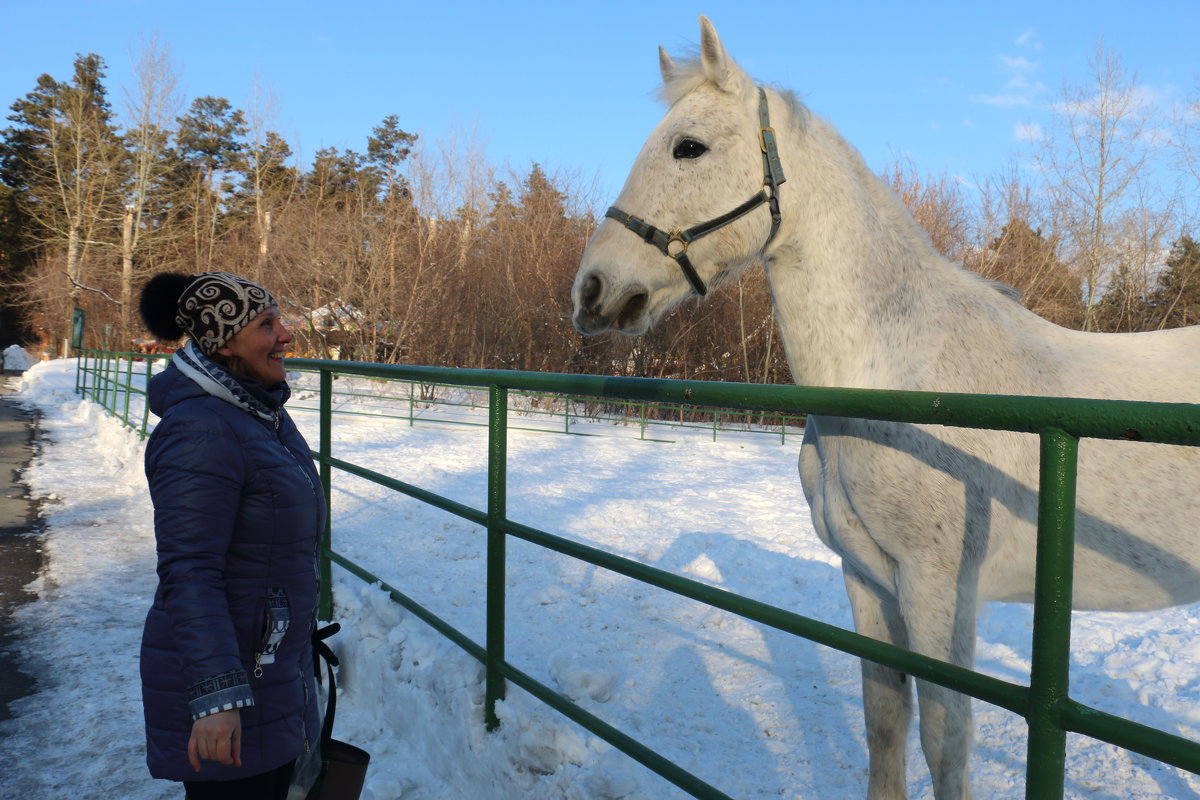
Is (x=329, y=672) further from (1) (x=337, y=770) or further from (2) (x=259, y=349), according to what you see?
(2) (x=259, y=349)

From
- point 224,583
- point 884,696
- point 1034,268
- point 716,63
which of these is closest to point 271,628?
point 224,583

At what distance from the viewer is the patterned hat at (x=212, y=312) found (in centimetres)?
181

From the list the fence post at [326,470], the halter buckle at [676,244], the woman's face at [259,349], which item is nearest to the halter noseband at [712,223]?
the halter buckle at [676,244]

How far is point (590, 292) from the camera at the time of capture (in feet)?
7.42

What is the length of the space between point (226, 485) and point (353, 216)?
23565 mm

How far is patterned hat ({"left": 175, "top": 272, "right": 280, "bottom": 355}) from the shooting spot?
1.81 meters

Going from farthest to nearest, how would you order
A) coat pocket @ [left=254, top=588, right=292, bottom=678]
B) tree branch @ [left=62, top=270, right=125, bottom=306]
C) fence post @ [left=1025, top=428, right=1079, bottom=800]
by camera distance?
tree branch @ [left=62, top=270, right=125, bottom=306] < coat pocket @ [left=254, top=588, right=292, bottom=678] < fence post @ [left=1025, top=428, right=1079, bottom=800]

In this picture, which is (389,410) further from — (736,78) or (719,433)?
(736,78)

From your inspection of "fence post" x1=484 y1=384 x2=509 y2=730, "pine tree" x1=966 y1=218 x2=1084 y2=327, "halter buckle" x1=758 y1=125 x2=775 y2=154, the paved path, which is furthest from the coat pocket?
"pine tree" x1=966 y1=218 x2=1084 y2=327

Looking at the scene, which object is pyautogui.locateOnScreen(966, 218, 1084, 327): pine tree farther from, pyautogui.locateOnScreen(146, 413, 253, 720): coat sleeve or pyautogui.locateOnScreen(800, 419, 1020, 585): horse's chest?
pyautogui.locateOnScreen(146, 413, 253, 720): coat sleeve

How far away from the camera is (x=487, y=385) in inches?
110

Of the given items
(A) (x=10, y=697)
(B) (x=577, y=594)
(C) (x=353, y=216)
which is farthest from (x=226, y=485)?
(C) (x=353, y=216)

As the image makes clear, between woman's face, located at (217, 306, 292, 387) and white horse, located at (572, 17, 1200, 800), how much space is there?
0.84 meters

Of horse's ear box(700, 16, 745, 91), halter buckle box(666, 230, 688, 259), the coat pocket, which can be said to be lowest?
the coat pocket
